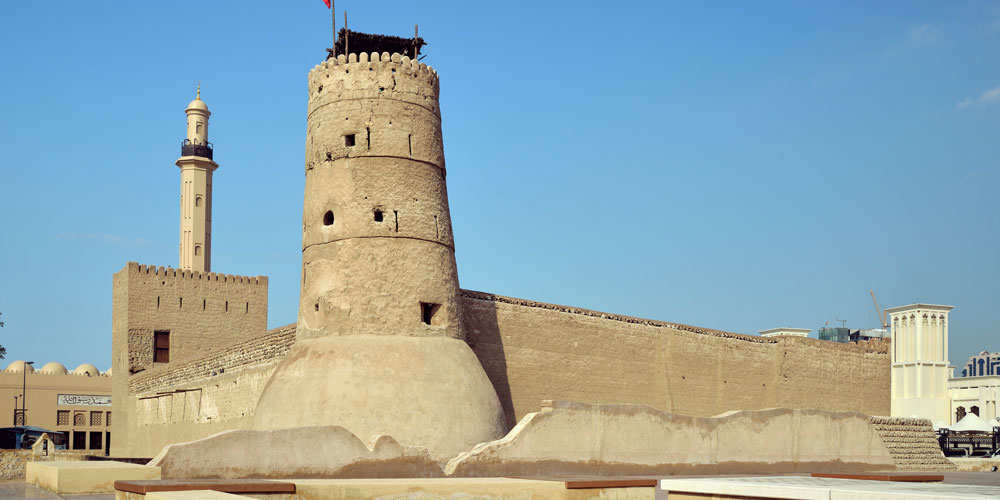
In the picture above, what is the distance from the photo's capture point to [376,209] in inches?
683

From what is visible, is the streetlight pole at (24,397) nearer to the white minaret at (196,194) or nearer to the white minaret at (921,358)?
the white minaret at (196,194)

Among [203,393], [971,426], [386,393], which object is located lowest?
[971,426]

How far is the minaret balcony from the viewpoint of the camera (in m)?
34.9

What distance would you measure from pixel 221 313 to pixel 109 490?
19863 millimetres

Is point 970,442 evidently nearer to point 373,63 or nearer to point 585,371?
point 585,371

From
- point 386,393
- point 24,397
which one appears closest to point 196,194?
point 24,397

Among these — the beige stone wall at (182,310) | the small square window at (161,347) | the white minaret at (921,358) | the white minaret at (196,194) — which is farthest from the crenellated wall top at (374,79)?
the white minaret at (921,358)

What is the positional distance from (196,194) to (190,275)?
200 inches

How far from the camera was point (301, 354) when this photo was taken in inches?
662

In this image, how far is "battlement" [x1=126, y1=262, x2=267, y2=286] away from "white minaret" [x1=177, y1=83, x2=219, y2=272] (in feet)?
11.8

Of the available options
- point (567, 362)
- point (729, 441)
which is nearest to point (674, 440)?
point (729, 441)

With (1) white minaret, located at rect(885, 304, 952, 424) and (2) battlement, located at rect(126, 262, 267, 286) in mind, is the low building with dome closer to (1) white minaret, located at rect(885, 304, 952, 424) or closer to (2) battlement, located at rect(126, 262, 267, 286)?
(2) battlement, located at rect(126, 262, 267, 286)

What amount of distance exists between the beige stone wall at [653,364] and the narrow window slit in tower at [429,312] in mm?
1397

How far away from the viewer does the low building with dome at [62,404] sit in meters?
39.8
